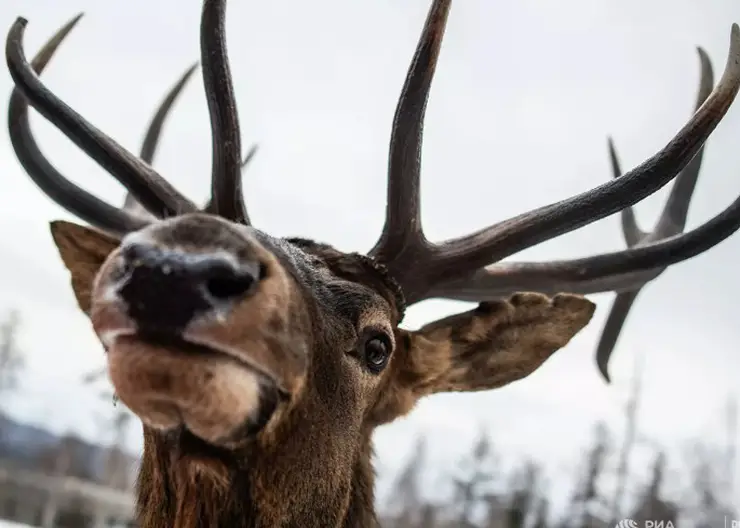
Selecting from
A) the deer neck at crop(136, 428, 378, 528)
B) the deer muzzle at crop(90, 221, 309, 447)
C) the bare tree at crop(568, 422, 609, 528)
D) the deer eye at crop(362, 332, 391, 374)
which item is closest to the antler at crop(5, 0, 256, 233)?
the deer eye at crop(362, 332, 391, 374)

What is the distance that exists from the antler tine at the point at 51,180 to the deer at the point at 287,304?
1 cm

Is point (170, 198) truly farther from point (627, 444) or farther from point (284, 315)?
point (627, 444)

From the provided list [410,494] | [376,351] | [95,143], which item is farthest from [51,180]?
[410,494]

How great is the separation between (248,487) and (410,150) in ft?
5.38

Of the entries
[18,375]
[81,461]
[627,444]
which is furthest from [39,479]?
[627,444]

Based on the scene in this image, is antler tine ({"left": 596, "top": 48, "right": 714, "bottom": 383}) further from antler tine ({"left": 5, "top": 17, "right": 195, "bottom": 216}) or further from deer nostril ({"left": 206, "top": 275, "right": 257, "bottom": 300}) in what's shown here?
deer nostril ({"left": 206, "top": 275, "right": 257, "bottom": 300})

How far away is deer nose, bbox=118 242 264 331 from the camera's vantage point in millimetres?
1371

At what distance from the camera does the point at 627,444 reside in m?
10.7

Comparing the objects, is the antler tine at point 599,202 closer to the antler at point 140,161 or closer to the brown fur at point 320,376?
the brown fur at point 320,376

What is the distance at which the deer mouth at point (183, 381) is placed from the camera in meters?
1.40

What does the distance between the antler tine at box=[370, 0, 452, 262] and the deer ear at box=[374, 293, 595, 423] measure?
1.28ft

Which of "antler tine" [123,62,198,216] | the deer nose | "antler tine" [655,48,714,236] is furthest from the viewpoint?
"antler tine" [123,62,198,216]

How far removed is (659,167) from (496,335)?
91 centimetres

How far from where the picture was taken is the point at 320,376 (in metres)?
1.97
